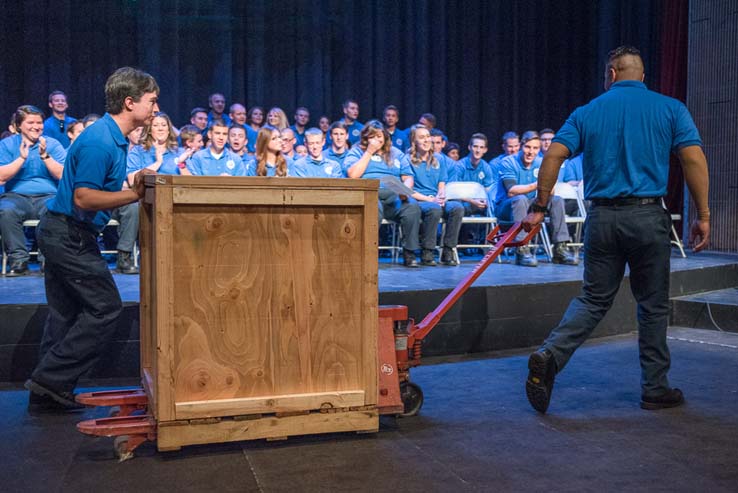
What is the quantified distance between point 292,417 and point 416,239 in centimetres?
380

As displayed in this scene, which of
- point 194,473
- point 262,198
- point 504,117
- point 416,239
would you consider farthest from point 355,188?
point 504,117

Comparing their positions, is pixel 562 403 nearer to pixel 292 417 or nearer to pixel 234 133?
pixel 292 417

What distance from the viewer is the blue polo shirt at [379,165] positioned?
22.5 feet

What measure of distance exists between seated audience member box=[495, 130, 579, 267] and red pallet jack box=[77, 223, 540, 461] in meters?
3.32

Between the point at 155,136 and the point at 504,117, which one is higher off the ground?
the point at 504,117

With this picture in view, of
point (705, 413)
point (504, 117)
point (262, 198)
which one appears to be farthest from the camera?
point (504, 117)

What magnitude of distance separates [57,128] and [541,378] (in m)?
6.58

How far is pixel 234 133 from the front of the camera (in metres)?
6.93

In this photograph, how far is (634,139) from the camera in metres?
3.32

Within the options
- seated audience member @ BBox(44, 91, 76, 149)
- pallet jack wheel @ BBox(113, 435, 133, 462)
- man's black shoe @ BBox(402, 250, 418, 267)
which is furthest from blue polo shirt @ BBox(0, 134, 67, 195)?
pallet jack wheel @ BBox(113, 435, 133, 462)

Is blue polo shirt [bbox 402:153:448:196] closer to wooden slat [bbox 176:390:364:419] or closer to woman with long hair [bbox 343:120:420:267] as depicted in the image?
woman with long hair [bbox 343:120:420:267]

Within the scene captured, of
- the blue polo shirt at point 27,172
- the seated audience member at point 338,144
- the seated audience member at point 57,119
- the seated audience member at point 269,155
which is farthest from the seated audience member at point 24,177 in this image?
the seated audience member at point 338,144

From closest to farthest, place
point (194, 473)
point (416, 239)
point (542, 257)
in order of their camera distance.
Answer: point (194, 473)
point (416, 239)
point (542, 257)

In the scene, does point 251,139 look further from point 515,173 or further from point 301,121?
point 515,173
